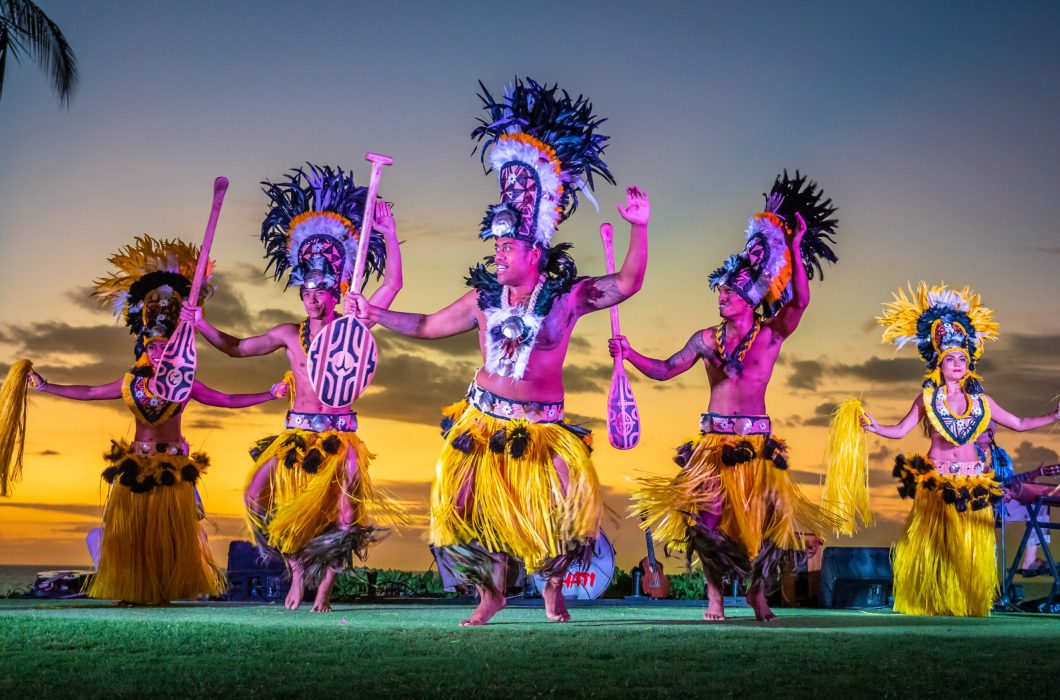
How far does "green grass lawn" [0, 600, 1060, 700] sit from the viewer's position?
11.1ft

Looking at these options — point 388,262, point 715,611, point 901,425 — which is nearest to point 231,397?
point 388,262

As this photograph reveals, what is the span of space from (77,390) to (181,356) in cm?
68

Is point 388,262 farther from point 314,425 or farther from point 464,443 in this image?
point 464,443

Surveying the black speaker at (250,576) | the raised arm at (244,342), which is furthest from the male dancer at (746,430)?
the black speaker at (250,576)

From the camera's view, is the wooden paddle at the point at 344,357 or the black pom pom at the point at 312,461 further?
the black pom pom at the point at 312,461

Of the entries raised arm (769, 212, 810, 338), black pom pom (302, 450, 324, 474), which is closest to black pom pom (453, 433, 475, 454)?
black pom pom (302, 450, 324, 474)

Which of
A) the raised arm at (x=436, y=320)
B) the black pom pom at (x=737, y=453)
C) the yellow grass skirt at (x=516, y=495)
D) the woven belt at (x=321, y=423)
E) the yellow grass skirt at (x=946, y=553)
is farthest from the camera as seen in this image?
the yellow grass skirt at (x=946, y=553)

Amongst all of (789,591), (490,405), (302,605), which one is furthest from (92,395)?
(789,591)

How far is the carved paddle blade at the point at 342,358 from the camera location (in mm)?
5473

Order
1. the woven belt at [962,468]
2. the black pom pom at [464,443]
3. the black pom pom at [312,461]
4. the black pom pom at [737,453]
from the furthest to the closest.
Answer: the woven belt at [962,468]
the black pom pom at [312,461]
the black pom pom at [737,453]
the black pom pom at [464,443]

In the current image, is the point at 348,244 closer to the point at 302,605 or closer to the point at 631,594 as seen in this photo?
the point at 302,605

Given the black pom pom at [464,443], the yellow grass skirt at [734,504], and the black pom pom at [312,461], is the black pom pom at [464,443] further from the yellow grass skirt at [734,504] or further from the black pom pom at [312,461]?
the black pom pom at [312,461]

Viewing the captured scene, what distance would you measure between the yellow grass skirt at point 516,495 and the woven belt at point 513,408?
40mm

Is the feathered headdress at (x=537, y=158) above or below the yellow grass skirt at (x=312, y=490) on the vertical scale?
above
